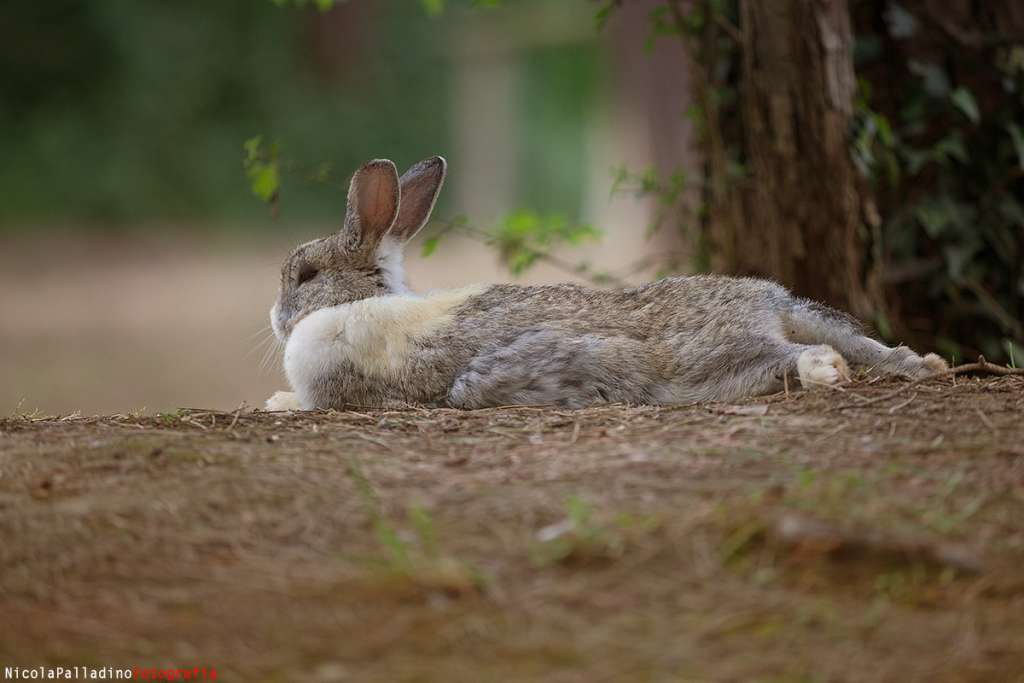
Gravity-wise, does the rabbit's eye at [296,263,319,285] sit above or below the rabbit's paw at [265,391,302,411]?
above

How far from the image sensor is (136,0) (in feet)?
65.6

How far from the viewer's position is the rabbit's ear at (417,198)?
5562mm

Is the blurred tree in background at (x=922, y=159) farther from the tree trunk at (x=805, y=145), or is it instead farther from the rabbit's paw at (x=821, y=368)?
the rabbit's paw at (x=821, y=368)

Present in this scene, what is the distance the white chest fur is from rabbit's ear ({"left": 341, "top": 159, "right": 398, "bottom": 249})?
0.40 metres

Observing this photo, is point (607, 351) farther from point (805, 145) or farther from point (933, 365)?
point (805, 145)

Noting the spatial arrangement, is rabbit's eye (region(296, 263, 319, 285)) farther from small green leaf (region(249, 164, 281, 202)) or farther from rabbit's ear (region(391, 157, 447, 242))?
Result: small green leaf (region(249, 164, 281, 202))

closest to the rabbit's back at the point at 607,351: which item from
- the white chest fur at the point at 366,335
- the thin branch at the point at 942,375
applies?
the white chest fur at the point at 366,335

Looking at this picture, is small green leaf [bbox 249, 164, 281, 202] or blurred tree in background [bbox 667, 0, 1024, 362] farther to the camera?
blurred tree in background [bbox 667, 0, 1024, 362]

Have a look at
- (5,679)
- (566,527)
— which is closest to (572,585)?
(566,527)

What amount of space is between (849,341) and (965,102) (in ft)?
6.63

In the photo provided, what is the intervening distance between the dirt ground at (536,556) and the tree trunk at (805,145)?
1.98 meters

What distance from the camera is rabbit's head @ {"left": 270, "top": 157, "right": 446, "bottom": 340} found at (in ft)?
17.4

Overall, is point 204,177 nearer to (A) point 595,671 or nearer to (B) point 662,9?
(B) point 662,9

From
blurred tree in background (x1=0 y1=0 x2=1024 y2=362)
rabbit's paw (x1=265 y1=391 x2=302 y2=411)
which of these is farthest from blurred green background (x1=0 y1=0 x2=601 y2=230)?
rabbit's paw (x1=265 y1=391 x2=302 y2=411)
